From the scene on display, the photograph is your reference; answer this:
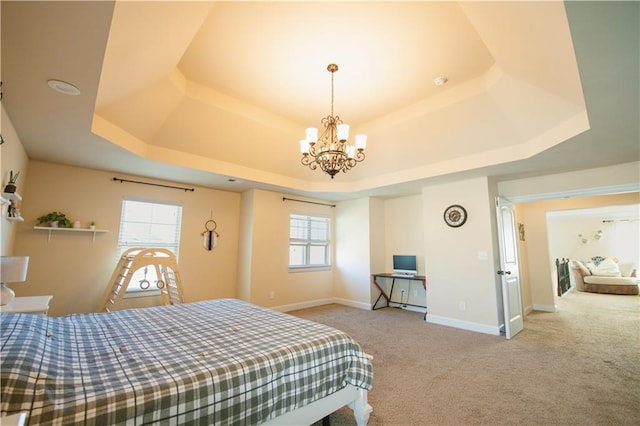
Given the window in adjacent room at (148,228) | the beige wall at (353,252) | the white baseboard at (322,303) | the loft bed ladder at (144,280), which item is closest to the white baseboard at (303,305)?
the white baseboard at (322,303)

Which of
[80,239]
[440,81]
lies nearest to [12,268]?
[80,239]

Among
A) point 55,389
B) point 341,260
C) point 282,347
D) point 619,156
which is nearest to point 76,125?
point 55,389

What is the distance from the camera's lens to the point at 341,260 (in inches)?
241

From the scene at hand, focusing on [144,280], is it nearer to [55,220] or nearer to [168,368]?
[55,220]

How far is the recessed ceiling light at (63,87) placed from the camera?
6.04 feet

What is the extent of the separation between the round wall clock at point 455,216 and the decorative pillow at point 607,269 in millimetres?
6978

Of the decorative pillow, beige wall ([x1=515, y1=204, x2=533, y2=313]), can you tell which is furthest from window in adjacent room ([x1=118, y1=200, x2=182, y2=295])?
the decorative pillow

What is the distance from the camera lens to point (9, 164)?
2527 mm

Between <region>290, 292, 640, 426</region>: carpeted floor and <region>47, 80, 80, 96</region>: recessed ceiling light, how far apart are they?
3.08 meters

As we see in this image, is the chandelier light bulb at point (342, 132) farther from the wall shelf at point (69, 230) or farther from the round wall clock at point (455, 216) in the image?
the wall shelf at point (69, 230)

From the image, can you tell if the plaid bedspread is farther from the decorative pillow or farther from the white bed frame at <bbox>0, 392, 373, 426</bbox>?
the decorative pillow

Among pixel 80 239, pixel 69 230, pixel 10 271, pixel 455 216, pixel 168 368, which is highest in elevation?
pixel 455 216

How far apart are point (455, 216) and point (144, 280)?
16.8 ft

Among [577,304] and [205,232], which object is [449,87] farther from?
[577,304]
